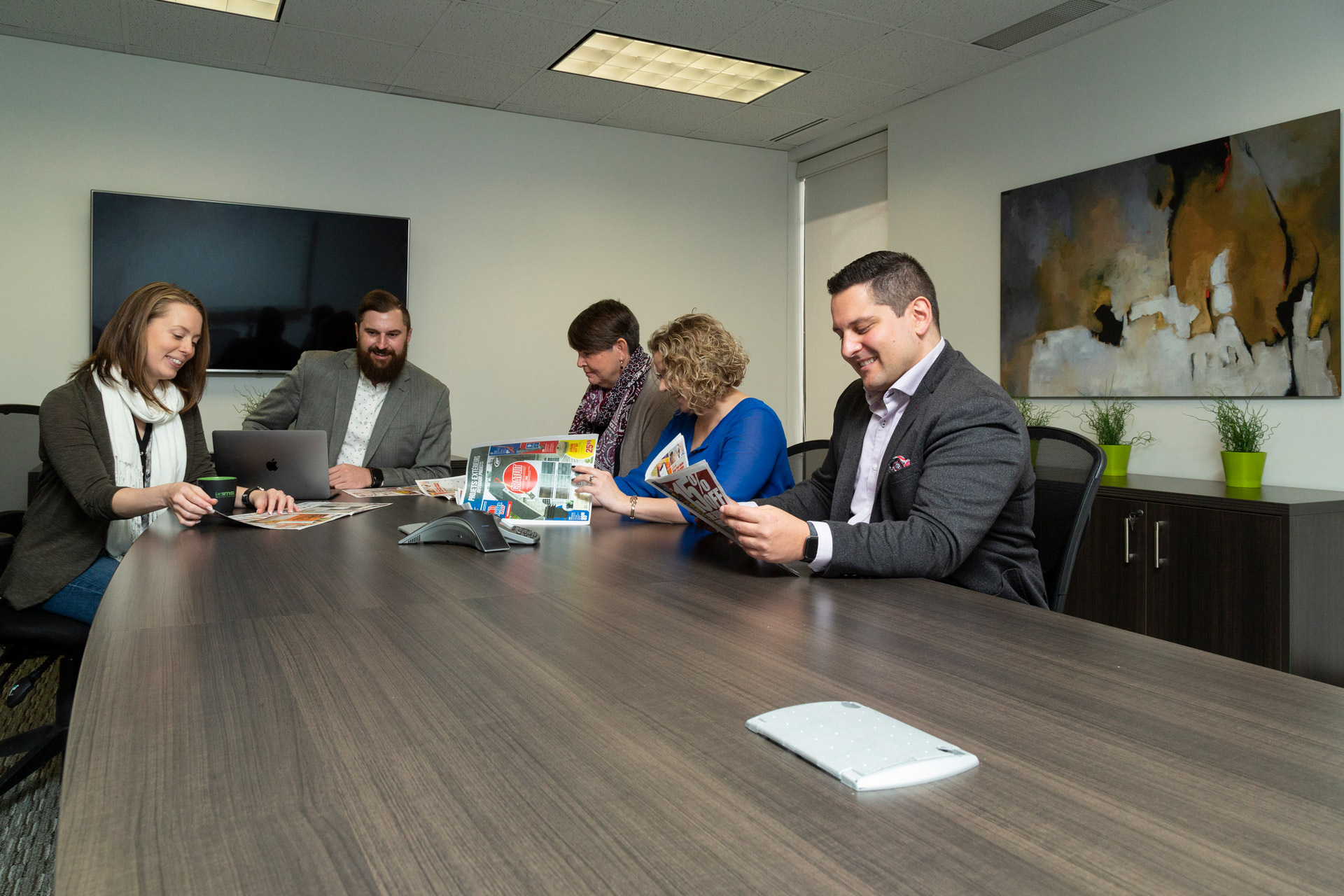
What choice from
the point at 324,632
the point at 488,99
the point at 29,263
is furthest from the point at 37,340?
the point at 324,632

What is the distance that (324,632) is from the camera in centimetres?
111

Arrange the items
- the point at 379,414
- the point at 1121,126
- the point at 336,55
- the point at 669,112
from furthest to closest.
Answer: the point at 669,112, the point at 336,55, the point at 1121,126, the point at 379,414

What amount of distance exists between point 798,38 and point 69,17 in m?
3.18

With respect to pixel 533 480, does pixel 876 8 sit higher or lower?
higher

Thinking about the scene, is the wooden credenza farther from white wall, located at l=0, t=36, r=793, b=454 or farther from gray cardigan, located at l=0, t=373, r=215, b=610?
gray cardigan, located at l=0, t=373, r=215, b=610

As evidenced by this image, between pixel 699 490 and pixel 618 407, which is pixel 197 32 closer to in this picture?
pixel 618 407

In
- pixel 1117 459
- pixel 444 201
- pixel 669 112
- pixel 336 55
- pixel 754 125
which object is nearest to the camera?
pixel 1117 459

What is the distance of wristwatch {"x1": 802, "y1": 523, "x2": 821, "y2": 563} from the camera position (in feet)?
4.72

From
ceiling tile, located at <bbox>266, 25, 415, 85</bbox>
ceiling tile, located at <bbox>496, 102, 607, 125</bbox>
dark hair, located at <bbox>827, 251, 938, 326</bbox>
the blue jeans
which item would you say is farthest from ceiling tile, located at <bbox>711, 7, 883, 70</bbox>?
the blue jeans

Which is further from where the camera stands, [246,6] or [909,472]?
[246,6]

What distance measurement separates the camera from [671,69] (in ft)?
15.2

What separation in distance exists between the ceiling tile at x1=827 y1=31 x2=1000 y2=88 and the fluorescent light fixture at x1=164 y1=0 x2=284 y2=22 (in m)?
2.57

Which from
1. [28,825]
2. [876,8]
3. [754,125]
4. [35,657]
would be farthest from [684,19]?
[28,825]

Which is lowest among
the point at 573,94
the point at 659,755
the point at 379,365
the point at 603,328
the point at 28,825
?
the point at 28,825
